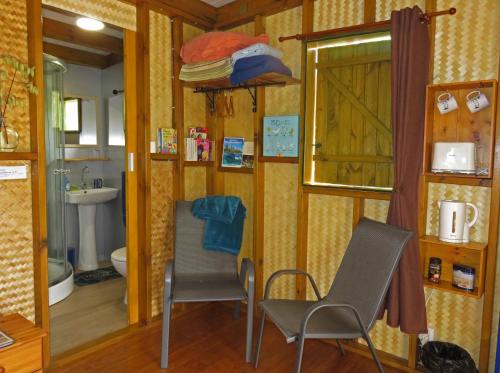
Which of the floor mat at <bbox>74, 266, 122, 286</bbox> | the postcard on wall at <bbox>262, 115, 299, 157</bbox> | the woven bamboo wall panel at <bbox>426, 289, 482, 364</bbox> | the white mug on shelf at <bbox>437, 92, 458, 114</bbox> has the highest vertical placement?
the white mug on shelf at <bbox>437, 92, 458, 114</bbox>

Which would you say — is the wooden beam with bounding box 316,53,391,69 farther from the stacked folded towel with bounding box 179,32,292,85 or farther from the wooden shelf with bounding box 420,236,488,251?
the wooden shelf with bounding box 420,236,488,251

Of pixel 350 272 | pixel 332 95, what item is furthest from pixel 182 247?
pixel 332 95

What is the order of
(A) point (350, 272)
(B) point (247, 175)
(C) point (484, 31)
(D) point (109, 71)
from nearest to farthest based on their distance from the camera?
(C) point (484, 31) < (A) point (350, 272) < (B) point (247, 175) < (D) point (109, 71)

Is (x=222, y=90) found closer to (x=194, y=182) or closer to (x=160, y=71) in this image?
(x=160, y=71)

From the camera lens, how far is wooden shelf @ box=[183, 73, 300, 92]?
272 cm

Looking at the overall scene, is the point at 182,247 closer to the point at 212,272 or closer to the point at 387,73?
the point at 212,272

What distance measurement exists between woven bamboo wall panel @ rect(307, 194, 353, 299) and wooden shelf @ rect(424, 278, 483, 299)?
2.02ft

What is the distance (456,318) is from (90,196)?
3.50 metres

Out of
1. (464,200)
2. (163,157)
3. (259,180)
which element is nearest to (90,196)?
(163,157)

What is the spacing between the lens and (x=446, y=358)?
2201 mm

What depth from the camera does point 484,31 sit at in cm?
210

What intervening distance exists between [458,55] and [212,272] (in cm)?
216

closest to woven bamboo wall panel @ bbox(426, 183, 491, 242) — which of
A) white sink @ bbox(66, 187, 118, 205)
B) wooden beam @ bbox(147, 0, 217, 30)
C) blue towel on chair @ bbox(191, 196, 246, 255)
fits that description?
blue towel on chair @ bbox(191, 196, 246, 255)

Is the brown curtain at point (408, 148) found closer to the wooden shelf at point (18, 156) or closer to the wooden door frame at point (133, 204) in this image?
the wooden door frame at point (133, 204)
